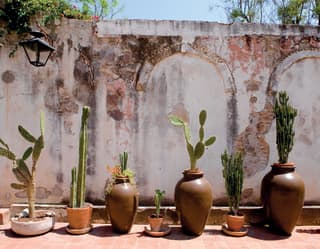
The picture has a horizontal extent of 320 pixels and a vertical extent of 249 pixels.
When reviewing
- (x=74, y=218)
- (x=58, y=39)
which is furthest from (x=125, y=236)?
(x=58, y=39)

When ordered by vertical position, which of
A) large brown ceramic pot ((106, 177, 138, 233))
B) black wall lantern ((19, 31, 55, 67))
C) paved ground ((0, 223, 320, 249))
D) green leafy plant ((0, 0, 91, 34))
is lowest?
paved ground ((0, 223, 320, 249))

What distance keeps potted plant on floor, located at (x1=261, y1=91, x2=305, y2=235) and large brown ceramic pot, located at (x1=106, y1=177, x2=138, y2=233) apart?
172 centimetres

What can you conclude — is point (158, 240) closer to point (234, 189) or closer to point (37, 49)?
point (234, 189)

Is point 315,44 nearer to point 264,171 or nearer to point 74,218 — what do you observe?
point 264,171

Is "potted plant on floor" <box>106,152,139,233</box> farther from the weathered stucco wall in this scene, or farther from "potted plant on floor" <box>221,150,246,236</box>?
"potted plant on floor" <box>221,150,246,236</box>

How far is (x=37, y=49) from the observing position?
14.0ft

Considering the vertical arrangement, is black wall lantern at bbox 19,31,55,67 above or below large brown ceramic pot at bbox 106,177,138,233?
above

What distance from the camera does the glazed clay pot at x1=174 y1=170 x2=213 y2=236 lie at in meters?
4.00

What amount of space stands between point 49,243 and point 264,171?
121 inches

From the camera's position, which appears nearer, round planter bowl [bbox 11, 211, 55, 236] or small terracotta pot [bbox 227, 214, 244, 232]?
round planter bowl [bbox 11, 211, 55, 236]

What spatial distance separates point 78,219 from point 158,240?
1.07 m

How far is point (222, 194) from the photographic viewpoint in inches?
187

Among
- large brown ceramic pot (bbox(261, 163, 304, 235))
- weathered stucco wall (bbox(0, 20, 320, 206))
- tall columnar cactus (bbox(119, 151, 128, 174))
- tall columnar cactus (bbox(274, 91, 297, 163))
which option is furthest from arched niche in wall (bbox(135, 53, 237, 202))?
large brown ceramic pot (bbox(261, 163, 304, 235))

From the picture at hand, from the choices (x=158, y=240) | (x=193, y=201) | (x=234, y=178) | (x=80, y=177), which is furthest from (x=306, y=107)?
(x=80, y=177)
